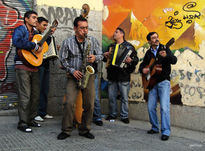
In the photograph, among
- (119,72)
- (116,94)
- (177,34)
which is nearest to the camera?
(177,34)

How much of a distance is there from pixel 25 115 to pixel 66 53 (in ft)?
4.36

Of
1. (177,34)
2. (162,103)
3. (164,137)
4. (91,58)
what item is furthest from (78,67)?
(177,34)

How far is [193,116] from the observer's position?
5.79m

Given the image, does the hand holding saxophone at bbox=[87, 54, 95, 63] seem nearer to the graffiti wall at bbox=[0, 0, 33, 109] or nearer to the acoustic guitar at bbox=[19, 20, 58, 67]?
the acoustic guitar at bbox=[19, 20, 58, 67]

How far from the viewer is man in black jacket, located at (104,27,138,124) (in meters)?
6.23

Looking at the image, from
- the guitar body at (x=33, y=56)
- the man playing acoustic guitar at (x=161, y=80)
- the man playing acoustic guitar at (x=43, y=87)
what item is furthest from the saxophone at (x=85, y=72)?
the man playing acoustic guitar at (x=43, y=87)

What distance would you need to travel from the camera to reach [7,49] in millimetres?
6289

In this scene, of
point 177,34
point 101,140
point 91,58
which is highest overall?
point 177,34

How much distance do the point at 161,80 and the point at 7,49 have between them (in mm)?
3347

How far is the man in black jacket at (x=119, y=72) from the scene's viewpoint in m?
6.23

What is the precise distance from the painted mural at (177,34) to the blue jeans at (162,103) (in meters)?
0.80

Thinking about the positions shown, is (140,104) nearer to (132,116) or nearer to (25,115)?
(132,116)

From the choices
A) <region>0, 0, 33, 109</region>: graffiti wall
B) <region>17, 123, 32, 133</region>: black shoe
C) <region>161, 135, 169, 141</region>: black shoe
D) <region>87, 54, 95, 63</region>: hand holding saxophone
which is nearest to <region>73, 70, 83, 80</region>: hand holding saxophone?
<region>87, 54, 95, 63</region>: hand holding saxophone

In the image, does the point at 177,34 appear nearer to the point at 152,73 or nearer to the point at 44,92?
the point at 152,73
